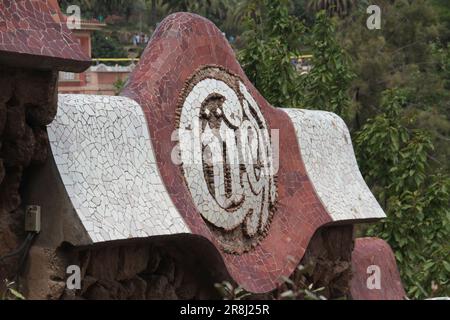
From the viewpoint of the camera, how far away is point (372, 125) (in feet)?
41.9

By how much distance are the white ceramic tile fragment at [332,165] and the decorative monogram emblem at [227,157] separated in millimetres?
557

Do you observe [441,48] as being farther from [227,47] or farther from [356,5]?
[227,47]

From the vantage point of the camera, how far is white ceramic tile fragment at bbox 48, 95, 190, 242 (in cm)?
635

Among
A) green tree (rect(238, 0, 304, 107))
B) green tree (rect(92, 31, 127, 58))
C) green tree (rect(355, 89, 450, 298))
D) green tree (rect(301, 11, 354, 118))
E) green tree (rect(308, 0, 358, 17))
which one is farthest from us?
green tree (rect(92, 31, 127, 58))

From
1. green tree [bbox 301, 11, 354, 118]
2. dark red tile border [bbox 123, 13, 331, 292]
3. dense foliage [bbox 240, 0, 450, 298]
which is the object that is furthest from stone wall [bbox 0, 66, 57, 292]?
green tree [bbox 301, 11, 354, 118]

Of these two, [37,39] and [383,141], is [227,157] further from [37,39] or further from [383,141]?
[383,141]

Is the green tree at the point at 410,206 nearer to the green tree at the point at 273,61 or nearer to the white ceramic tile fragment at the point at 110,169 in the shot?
the green tree at the point at 273,61

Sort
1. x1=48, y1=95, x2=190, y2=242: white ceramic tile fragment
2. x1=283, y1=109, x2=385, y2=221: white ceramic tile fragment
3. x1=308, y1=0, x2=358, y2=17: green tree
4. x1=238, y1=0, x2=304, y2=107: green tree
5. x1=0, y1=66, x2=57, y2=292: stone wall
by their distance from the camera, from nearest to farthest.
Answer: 1. x1=0, y1=66, x2=57, y2=292: stone wall
2. x1=48, y1=95, x2=190, y2=242: white ceramic tile fragment
3. x1=283, y1=109, x2=385, y2=221: white ceramic tile fragment
4. x1=238, y1=0, x2=304, y2=107: green tree
5. x1=308, y1=0, x2=358, y2=17: green tree

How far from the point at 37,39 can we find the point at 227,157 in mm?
2362

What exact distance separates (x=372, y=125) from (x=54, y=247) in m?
7.16

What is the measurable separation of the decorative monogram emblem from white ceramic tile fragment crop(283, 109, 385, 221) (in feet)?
1.83

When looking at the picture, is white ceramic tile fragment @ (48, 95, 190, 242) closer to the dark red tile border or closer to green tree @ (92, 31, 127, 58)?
the dark red tile border
